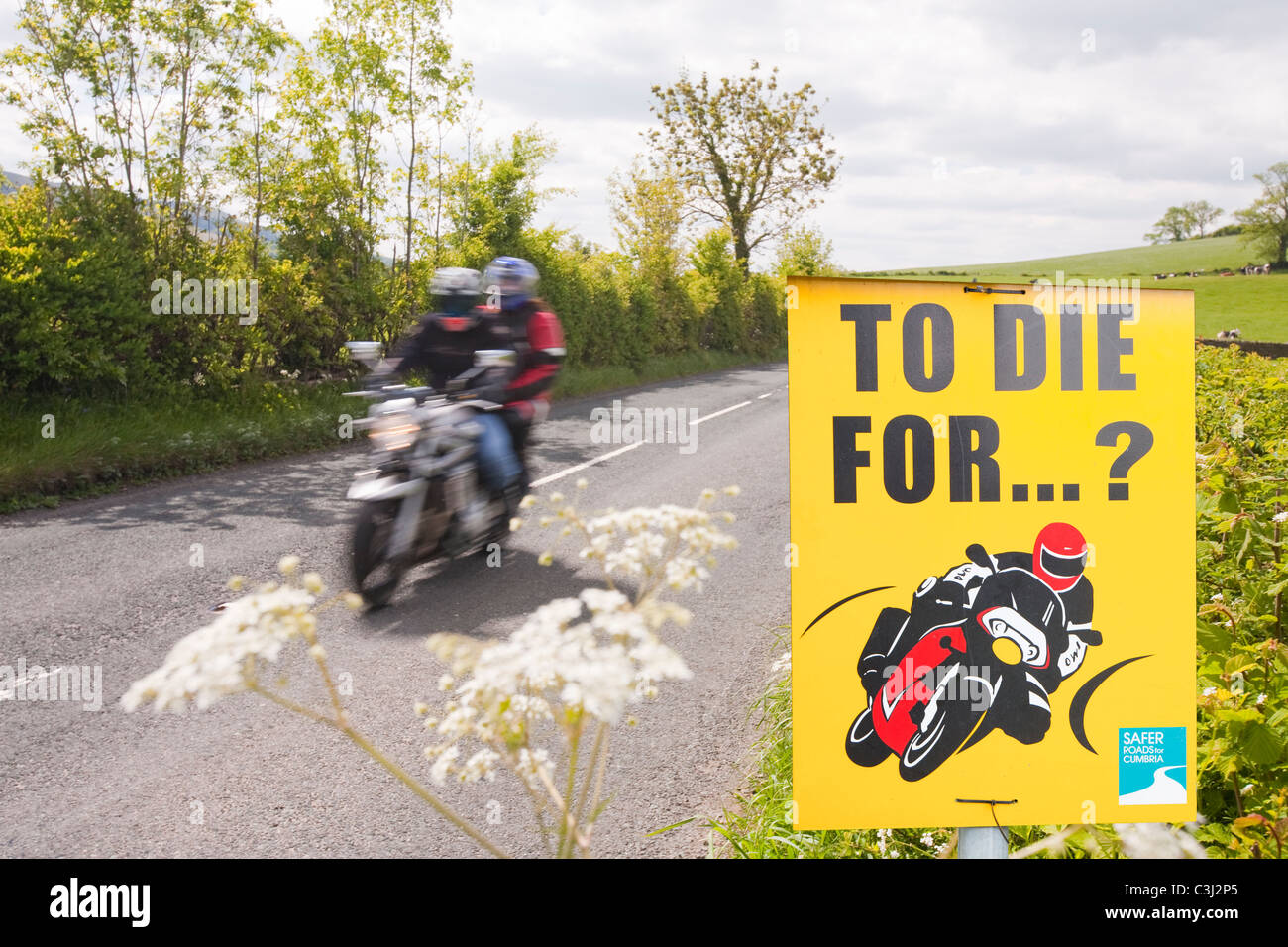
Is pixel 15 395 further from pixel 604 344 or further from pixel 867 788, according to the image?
pixel 604 344

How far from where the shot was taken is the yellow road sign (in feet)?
6.52

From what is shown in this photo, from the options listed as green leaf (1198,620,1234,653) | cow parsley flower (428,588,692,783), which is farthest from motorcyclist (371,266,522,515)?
cow parsley flower (428,588,692,783)

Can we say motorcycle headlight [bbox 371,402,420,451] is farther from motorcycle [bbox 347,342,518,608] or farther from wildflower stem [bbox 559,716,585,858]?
wildflower stem [bbox 559,716,585,858]

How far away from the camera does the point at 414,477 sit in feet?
16.1

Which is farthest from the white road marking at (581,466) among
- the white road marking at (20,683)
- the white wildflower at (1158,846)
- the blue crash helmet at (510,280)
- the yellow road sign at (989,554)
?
the white wildflower at (1158,846)

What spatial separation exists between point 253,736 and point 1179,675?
329 cm

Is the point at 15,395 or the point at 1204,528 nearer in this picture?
the point at 1204,528

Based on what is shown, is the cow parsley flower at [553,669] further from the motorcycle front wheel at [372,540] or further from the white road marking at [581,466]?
the white road marking at [581,466]

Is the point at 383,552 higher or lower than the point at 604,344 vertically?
lower

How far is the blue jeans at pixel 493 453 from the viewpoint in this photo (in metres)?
5.04

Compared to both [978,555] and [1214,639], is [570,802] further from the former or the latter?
[1214,639]

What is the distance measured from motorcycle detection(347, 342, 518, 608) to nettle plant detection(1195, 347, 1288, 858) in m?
3.23
